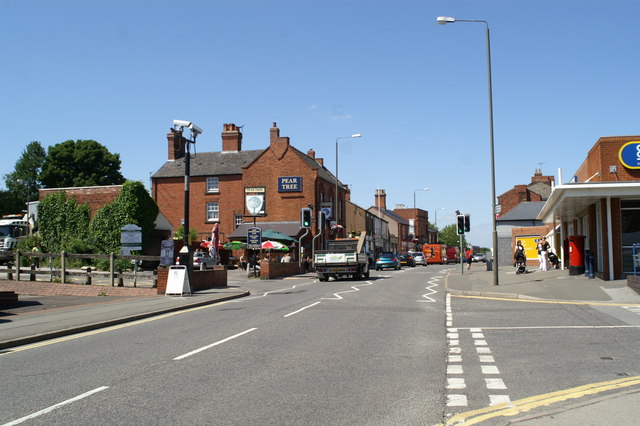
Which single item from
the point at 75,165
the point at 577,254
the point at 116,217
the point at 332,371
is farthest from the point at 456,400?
the point at 75,165

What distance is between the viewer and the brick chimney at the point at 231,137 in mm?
57969

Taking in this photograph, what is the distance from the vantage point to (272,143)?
5350 centimetres

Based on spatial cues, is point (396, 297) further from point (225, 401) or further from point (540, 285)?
point (225, 401)

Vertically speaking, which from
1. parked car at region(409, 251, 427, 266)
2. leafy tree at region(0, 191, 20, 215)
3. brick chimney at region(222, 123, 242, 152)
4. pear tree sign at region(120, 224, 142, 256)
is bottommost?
parked car at region(409, 251, 427, 266)

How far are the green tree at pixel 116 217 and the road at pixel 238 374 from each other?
26.0 metres

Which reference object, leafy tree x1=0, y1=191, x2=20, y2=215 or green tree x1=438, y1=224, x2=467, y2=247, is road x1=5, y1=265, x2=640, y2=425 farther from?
green tree x1=438, y1=224, x2=467, y2=247

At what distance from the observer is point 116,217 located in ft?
124

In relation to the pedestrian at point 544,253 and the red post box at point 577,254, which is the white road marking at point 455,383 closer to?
the red post box at point 577,254

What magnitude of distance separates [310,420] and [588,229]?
23915mm

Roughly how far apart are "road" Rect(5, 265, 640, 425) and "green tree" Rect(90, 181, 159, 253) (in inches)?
1017

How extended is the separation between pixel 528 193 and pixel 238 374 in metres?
68.0

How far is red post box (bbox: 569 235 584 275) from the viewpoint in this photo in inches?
984

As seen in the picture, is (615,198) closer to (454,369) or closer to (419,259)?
(454,369)

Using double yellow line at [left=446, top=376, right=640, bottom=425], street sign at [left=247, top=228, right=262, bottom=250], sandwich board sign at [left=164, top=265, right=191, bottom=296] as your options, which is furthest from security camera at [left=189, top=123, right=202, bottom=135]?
double yellow line at [left=446, top=376, right=640, bottom=425]
